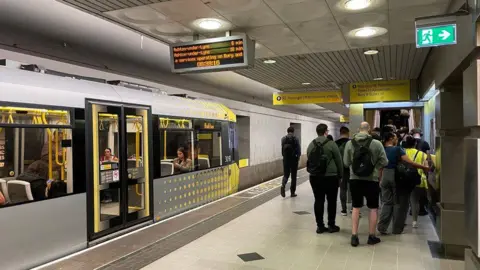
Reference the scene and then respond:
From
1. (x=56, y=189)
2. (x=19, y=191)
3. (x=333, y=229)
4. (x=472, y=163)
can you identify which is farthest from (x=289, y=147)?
(x=472, y=163)

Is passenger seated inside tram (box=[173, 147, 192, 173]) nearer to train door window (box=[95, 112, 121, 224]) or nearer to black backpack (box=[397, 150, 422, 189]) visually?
train door window (box=[95, 112, 121, 224])

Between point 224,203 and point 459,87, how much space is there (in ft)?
16.7

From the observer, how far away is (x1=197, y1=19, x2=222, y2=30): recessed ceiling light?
4332 mm

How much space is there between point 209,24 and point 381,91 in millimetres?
5238

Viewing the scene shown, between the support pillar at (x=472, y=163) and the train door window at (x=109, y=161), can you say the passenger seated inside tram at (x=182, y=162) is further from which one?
Result: the support pillar at (x=472, y=163)

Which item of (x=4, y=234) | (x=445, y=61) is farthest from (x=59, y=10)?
(x=445, y=61)

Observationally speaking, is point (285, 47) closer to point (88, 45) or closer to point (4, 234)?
point (88, 45)

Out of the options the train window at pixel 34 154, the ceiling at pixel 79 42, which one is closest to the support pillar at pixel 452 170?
the ceiling at pixel 79 42

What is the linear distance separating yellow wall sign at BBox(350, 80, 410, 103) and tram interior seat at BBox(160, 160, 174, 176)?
4.51 meters

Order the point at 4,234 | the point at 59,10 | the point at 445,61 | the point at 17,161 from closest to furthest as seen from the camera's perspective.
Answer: the point at 4,234, the point at 445,61, the point at 17,161, the point at 59,10

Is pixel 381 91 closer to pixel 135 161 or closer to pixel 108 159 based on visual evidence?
pixel 135 161

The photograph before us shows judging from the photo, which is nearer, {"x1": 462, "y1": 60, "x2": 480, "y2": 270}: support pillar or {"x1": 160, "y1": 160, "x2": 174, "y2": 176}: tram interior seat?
{"x1": 462, "y1": 60, "x2": 480, "y2": 270}: support pillar

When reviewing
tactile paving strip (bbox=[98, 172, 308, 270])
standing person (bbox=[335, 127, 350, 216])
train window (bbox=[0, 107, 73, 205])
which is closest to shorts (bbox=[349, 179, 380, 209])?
standing person (bbox=[335, 127, 350, 216])

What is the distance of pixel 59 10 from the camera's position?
15.9ft
